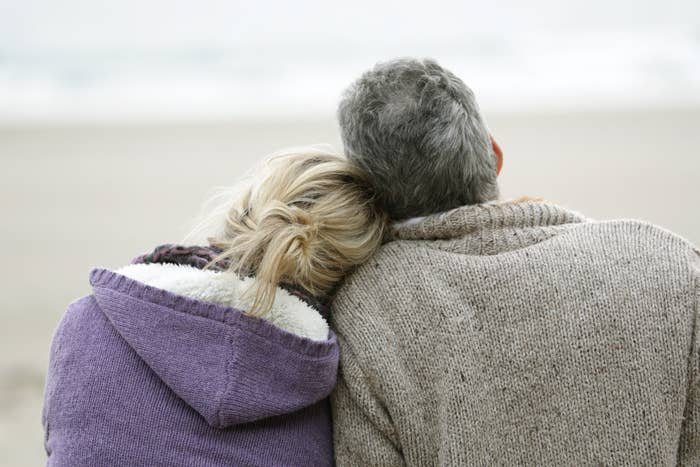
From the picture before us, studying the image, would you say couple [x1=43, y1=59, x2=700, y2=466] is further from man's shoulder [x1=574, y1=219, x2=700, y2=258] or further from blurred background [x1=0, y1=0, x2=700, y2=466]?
blurred background [x1=0, y1=0, x2=700, y2=466]

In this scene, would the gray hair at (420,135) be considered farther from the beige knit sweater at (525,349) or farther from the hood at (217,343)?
the hood at (217,343)

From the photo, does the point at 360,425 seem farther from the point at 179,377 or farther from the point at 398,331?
the point at 179,377

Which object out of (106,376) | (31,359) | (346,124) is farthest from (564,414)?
(31,359)

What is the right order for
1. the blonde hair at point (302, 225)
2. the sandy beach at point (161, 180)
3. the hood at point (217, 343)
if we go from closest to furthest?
the hood at point (217, 343) < the blonde hair at point (302, 225) < the sandy beach at point (161, 180)

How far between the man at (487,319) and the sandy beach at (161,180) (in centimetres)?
390

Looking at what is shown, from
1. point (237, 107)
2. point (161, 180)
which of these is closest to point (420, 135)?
point (161, 180)

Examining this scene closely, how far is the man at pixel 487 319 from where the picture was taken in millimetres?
1590

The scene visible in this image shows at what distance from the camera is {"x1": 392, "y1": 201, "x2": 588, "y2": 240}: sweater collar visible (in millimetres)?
1729

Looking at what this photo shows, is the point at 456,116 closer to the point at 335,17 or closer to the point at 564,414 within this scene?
the point at 564,414

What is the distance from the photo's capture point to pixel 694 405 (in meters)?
1.62

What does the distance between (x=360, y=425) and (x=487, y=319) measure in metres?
0.35

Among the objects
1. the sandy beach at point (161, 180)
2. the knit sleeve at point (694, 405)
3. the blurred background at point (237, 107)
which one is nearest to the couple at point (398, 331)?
the knit sleeve at point (694, 405)

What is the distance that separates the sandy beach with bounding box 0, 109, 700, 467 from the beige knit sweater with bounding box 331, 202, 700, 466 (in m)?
3.88

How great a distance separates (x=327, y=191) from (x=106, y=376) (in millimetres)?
607
